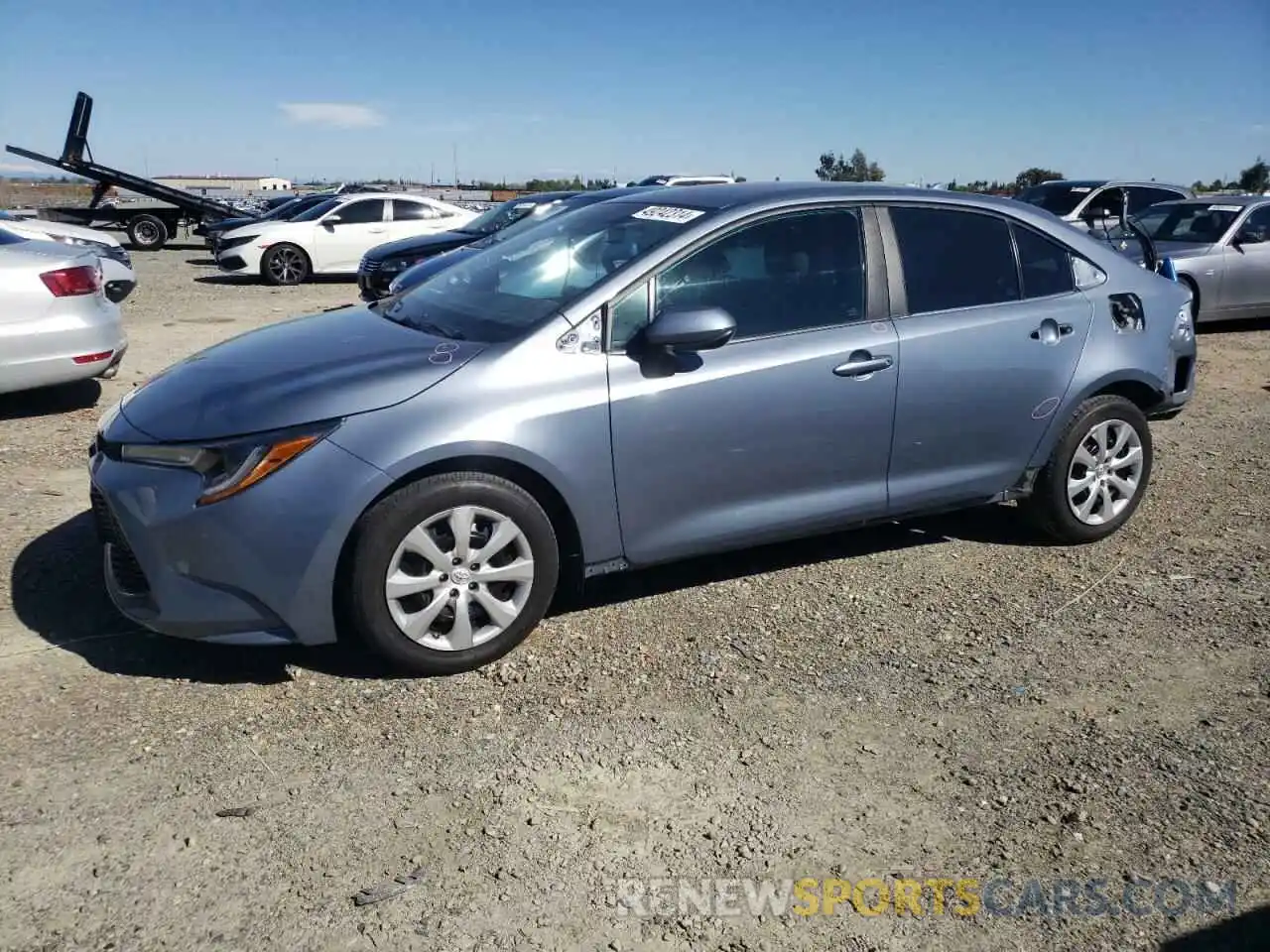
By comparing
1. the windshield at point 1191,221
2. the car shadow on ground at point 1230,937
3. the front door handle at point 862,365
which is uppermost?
the windshield at point 1191,221

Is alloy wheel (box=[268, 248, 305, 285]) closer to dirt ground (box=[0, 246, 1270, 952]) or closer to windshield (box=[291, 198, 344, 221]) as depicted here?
windshield (box=[291, 198, 344, 221])

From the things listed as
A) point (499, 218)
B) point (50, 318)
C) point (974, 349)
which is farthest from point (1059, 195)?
point (50, 318)

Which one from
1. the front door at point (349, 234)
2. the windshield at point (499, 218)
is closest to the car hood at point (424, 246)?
the windshield at point (499, 218)

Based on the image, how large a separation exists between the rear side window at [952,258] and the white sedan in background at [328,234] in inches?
511

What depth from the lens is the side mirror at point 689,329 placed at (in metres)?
3.80

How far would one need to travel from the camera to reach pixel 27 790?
3062 millimetres

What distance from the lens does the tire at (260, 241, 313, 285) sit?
16.8 m

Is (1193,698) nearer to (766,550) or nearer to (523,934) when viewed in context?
(766,550)

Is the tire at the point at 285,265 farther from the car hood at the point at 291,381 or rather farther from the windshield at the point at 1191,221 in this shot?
the car hood at the point at 291,381

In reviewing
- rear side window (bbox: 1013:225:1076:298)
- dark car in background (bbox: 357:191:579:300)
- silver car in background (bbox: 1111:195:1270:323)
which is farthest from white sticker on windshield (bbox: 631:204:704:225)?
silver car in background (bbox: 1111:195:1270:323)

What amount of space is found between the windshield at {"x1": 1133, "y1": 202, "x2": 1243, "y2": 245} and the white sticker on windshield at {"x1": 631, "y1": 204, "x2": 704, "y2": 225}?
29.9 feet

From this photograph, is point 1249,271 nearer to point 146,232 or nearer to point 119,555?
point 119,555

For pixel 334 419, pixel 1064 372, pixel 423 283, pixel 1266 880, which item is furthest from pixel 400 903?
pixel 1064 372

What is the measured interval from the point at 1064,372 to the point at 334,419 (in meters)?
3.16
